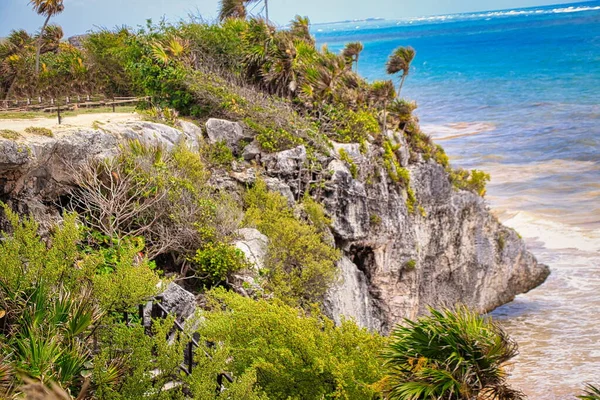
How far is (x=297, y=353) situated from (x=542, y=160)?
4371 centimetres

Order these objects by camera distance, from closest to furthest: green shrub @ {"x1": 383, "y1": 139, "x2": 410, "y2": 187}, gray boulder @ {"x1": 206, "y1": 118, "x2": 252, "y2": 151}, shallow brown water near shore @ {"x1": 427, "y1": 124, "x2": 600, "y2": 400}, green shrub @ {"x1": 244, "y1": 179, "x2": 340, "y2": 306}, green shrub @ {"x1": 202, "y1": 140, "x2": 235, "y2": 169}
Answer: green shrub @ {"x1": 244, "y1": 179, "x2": 340, "y2": 306}, green shrub @ {"x1": 202, "y1": 140, "x2": 235, "y2": 169}, gray boulder @ {"x1": 206, "y1": 118, "x2": 252, "y2": 151}, shallow brown water near shore @ {"x1": 427, "y1": 124, "x2": 600, "y2": 400}, green shrub @ {"x1": 383, "y1": 139, "x2": 410, "y2": 187}

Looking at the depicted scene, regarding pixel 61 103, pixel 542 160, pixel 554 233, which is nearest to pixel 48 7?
pixel 61 103

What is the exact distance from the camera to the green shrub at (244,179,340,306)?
1622 centimetres

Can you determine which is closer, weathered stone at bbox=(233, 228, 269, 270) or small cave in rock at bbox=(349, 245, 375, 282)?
weathered stone at bbox=(233, 228, 269, 270)

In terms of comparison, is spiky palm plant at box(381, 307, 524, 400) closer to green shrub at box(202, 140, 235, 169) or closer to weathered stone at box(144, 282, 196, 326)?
weathered stone at box(144, 282, 196, 326)

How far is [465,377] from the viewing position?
9469 millimetres

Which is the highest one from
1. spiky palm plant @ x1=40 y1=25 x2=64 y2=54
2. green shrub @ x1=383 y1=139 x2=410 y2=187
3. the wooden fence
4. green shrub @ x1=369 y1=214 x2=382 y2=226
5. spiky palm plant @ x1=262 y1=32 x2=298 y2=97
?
spiky palm plant @ x1=40 y1=25 x2=64 y2=54

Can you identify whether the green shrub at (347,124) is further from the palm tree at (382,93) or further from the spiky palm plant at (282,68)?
the spiky palm plant at (282,68)

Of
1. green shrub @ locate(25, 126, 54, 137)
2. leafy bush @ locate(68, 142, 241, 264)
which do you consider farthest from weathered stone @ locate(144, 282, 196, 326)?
green shrub @ locate(25, 126, 54, 137)

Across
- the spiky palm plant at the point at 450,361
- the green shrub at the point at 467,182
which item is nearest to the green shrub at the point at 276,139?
the green shrub at the point at 467,182

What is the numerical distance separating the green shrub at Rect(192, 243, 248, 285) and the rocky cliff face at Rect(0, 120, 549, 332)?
3.34m

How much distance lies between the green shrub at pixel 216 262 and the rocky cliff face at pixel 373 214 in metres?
3.34

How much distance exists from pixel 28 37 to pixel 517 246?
27031 mm

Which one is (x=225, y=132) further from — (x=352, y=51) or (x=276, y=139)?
(x=352, y=51)
